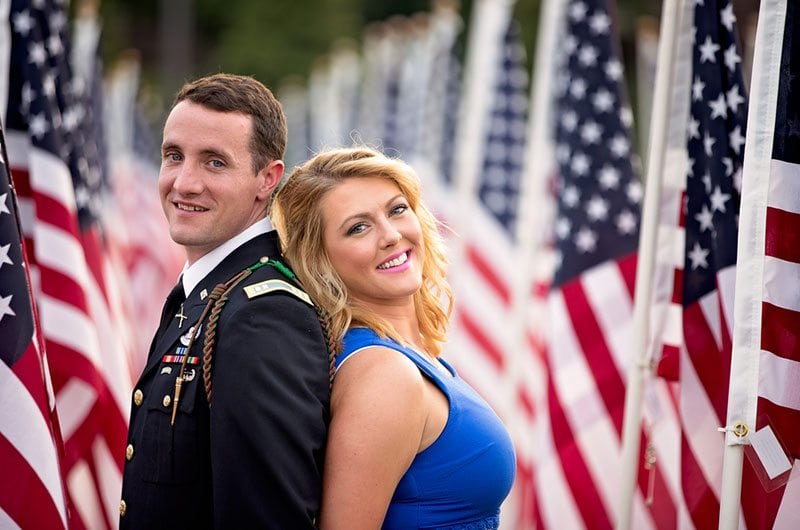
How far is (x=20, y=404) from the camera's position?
418 centimetres

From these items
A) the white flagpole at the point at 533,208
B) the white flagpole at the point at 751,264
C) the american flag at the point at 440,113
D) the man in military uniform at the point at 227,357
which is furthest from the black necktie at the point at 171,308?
the american flag at the point at 440,113

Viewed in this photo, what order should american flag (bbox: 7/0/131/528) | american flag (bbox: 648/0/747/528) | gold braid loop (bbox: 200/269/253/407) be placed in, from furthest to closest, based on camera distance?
1. american flag (bbox: 7/0/131/528)
2. american flag (bbox: 648/0/747/528)
3. gold braid loop (bbox: 200/269/253/407)

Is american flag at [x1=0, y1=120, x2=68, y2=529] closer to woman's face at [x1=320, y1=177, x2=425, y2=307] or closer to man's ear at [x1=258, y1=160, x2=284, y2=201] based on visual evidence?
man's ear at [x1=258, y1=160, x2=284, y2=201]

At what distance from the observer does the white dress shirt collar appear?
3.73 meters

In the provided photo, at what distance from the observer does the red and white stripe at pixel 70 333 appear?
615 cm

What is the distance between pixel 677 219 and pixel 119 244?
11243mm

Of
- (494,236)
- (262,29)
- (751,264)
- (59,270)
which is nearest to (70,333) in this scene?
(59,270)

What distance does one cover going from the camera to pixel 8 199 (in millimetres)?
4234

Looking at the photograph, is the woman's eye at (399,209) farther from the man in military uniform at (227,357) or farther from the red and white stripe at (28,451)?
the red and white stripe at (28,451)

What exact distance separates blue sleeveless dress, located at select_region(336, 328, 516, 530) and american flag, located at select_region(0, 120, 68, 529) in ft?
4.43

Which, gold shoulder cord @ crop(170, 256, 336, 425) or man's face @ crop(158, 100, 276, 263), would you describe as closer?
gold shoulder cord @ crop(170, 256, 336, 425)

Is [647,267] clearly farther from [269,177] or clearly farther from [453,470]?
[269,177]

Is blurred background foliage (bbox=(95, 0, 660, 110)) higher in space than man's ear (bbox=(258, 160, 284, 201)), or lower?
higher

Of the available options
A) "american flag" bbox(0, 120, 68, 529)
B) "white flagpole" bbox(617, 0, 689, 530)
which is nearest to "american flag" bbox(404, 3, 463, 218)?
"white flagpole" bbox(617, 0, 689, 530)
